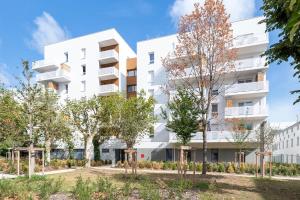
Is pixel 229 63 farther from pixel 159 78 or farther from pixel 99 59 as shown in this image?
pixel 99 59

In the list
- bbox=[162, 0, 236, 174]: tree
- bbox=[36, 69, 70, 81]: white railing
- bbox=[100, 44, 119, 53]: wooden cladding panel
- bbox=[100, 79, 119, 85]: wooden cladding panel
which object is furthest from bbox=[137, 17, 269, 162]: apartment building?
bbox=[36, 69, 70, 81]: white railing

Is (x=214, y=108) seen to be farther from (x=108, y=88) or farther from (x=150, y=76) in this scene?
(x=108, y=88)

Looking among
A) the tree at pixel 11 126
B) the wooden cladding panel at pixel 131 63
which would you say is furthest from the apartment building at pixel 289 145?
the tree at pixel 11 126

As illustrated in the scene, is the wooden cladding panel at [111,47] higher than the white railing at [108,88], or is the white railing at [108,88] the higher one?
the wooden cladding panel at [111,47]

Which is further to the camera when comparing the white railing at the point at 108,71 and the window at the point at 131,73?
the window at the point at 131,73

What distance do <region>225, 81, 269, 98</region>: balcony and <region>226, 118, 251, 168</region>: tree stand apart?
9.52 ft

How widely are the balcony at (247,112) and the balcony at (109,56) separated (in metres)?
17.6

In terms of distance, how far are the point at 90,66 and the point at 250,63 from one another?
22.5 meters

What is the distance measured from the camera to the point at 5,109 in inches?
1008

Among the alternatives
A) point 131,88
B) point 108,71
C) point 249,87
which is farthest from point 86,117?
point 249,87

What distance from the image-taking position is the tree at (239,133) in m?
27.7

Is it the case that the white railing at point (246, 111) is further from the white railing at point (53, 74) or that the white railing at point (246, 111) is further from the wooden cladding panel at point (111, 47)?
the white railing at point (53, 74)

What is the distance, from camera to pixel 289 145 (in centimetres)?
5050

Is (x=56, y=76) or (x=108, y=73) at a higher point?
(x=108, y=73)
